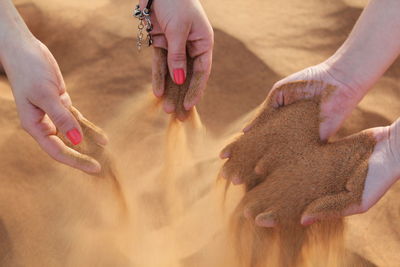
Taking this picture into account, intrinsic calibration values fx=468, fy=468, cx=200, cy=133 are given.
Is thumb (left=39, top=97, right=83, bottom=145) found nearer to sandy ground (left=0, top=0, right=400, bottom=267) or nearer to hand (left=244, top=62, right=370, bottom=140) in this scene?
sandy ground (left=0, top=0, right=400, bottom=267)

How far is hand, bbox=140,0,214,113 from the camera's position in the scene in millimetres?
1350

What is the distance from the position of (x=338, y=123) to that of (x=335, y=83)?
11 cm

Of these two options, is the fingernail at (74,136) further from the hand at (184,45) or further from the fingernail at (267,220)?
the fingernail at (267,220)

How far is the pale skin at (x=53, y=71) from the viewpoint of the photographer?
3.87 ft

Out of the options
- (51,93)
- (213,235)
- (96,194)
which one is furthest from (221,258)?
(51,93)

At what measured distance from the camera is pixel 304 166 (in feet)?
Result: 3.83

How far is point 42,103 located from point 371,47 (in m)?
0.90

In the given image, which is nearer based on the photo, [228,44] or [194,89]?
[194,89]

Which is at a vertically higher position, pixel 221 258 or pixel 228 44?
pixel 228 44

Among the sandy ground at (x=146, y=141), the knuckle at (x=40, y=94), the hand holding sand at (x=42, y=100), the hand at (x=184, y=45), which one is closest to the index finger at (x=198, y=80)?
the hand at (x=184, y=45)

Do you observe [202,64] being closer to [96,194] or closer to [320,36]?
[96,194]

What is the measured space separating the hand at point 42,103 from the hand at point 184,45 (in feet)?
0.97

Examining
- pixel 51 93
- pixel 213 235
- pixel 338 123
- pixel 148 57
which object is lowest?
pixel 213 235

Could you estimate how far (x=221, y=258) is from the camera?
4.25 feet
